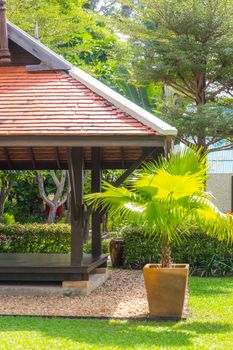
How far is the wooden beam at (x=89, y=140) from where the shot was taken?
10742mm

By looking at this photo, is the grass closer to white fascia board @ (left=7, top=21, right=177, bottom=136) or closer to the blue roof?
white fascia board @ (left=7, top=21, right=177, bottom=136)

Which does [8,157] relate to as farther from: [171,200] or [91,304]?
[171,200]

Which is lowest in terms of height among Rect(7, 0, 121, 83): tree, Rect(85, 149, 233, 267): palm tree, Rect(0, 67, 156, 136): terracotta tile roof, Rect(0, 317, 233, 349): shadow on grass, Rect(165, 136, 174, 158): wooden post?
Rect(0, 317, 233, 349): shadow on grass

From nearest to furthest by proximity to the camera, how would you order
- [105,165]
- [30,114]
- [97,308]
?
[97,308], [30,114], [105,165]

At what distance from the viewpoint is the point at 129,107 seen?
11.4 metres

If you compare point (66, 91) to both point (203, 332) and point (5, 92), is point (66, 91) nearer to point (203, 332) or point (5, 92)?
point (5, 92)

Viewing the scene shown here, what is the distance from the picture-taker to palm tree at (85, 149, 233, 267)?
923 centimetres

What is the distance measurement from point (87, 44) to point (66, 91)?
37.2 ft

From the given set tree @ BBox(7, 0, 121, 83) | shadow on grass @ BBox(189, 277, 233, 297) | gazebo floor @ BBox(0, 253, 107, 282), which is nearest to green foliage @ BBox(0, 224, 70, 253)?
shadow on grass @ BBox(189, 277, 233, 297)

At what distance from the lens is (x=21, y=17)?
1923 cm

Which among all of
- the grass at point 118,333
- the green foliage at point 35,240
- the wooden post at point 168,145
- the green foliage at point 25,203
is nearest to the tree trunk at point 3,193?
the green foliage at point 25,203

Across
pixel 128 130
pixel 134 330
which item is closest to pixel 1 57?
pixel 128 130

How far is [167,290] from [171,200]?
1.24m

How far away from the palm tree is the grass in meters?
1.22
